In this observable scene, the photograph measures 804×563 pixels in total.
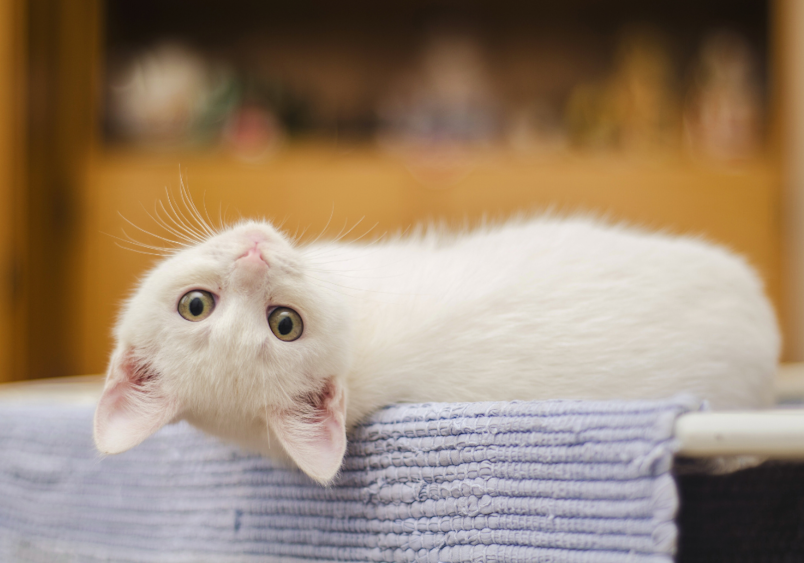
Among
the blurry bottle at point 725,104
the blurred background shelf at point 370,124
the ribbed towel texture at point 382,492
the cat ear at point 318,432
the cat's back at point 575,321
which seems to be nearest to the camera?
the ribbed towel texture at point 382,492

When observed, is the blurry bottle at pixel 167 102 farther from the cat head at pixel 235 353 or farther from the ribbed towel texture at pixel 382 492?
the cat head at pixel 235 353

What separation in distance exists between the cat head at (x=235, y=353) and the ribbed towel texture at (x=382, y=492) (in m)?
0.06

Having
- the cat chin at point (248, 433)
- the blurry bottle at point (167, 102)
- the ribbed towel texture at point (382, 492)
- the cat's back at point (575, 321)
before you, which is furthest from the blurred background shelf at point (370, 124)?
the cat chin at point (248, 433)

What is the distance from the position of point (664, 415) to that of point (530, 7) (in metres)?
2.43

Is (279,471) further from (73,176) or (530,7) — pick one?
(530,7)

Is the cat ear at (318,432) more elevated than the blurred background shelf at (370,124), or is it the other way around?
the blurred background shelf at (370,124)

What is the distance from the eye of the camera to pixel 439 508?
58 cm

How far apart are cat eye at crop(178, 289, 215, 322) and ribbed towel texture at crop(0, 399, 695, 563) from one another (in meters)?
0.18

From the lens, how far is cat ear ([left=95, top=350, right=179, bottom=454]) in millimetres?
627

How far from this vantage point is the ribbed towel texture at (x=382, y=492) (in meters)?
0.48

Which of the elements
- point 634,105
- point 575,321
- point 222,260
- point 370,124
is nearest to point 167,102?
point 370,124

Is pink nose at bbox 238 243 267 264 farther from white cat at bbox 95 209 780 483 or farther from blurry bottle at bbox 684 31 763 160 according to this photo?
blurry bottle at bbox 684 31 763 160

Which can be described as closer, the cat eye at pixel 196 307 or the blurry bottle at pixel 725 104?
the cat eye at pixel 196 307

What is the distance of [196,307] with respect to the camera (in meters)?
0.68
